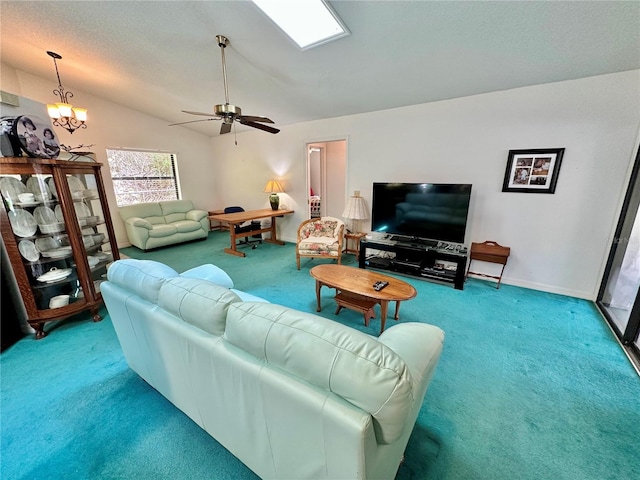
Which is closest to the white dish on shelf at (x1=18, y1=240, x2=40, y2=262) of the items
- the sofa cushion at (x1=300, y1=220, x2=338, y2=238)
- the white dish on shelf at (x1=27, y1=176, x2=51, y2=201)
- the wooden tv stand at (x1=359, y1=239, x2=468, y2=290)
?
the white dish on shelf at (x1=27, y1=176, x2=51, y2=201)

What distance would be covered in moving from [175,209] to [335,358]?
5.89 m

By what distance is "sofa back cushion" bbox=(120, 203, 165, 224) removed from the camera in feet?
16.1

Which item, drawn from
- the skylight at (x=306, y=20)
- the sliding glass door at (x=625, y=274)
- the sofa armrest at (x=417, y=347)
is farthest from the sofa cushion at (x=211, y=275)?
the sliding glass door at (x=625, y=274)

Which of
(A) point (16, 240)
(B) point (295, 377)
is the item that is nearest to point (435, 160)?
(B) point (295, 377)

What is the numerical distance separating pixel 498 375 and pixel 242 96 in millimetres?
4472

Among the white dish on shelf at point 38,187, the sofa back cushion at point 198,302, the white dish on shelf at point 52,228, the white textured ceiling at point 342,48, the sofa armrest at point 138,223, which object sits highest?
the white textured ceiling at point 342,48

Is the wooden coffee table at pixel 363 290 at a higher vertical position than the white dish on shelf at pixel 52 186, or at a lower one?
lower

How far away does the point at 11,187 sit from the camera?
2078 millimetres

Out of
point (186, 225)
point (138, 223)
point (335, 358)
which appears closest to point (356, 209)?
point (335, 358)

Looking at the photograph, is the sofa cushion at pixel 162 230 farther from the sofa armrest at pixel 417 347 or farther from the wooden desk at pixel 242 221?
the sofa armrest at pixel 417 347

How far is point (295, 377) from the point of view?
33.8 inches

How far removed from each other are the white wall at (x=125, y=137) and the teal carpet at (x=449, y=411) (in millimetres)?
3736

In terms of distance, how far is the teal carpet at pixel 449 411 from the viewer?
125 cm

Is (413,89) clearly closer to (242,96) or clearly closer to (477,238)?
(477,238)
